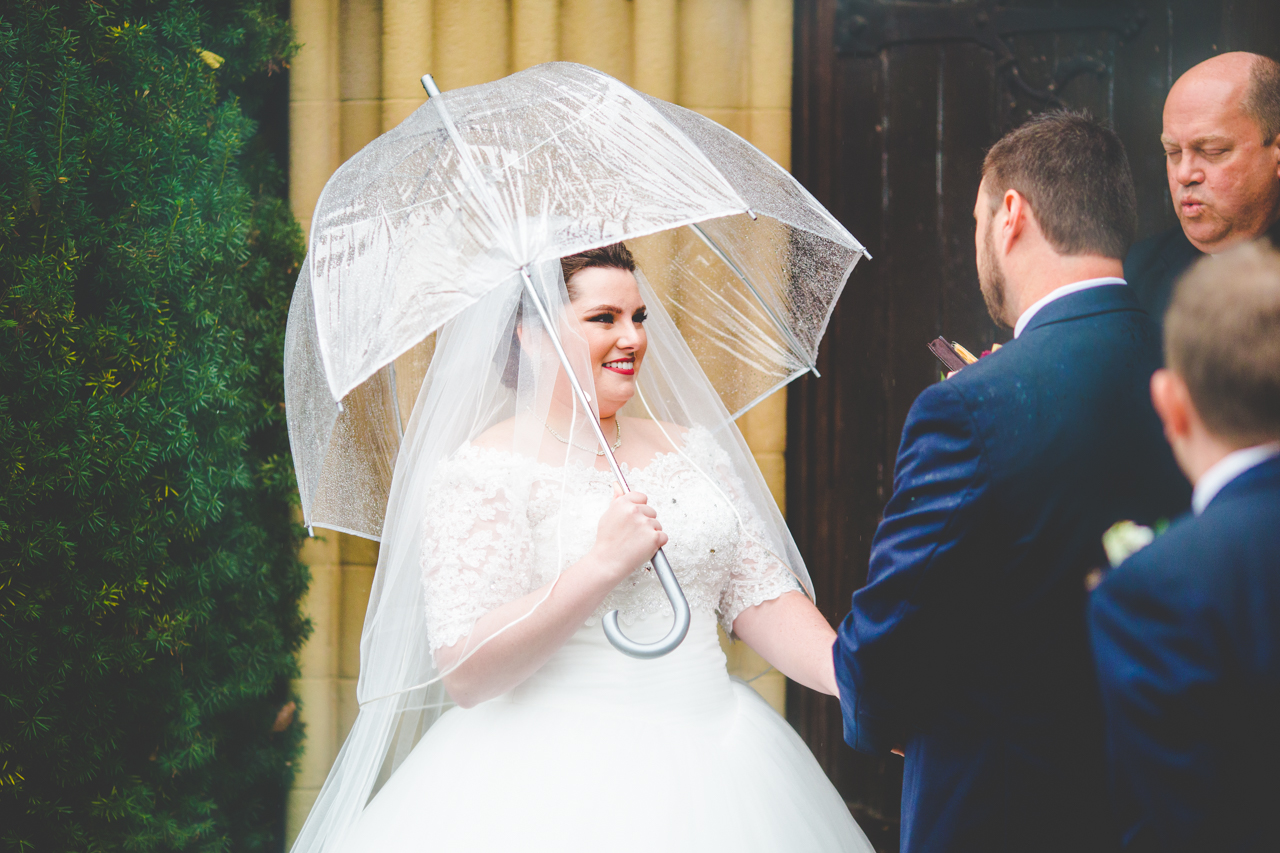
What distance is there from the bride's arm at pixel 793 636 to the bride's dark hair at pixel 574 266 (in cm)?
81

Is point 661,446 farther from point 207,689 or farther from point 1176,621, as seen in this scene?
point 207,689

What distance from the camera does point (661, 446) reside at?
2.29 metres

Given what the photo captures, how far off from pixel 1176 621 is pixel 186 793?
2.68 metres

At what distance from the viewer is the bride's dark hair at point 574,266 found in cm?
212

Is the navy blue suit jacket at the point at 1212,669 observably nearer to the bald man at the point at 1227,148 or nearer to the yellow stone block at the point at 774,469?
the bald man at the point at 1227,148

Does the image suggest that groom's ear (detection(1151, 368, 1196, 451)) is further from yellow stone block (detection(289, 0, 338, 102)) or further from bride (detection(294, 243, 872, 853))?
yellow stone block (detection(289, 0, 338, 102))

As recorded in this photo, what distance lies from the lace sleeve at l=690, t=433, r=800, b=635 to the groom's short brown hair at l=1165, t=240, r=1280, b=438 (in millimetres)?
1254

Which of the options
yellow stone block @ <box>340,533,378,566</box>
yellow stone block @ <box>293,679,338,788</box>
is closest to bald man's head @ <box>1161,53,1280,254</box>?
yellow stone block @ <box>340,533,378,566</box>

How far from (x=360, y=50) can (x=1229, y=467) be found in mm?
3114

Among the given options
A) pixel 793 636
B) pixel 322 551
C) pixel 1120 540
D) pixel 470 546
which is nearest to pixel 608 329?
pixel 470 546

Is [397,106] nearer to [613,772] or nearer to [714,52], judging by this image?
[714,52]

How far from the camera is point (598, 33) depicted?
10.7 feet

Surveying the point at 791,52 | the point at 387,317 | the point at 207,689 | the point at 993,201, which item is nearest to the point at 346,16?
the point at 791,52

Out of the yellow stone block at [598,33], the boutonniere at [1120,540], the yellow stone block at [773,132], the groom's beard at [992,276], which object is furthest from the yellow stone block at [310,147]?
the boutonniere at [1120,540]
